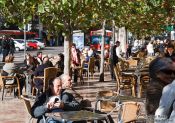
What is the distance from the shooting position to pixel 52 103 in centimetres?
772

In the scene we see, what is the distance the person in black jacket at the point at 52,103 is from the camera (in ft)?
25.4

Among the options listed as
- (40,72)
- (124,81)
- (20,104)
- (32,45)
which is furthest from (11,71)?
(32,45)

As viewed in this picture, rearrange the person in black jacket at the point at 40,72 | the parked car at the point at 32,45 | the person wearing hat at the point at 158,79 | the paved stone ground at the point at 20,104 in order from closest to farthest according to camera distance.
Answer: the person wearing hat at the point at 158,79
the paved stone ground at the point at 20,104
the person in black jacket at the point at 40,72
the parked car at the point at 32,45

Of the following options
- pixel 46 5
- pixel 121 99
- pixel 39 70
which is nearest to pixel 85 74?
pixel 39 70

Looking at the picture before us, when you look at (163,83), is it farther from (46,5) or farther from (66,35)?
(66,35)

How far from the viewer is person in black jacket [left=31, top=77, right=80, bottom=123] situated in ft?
25.4

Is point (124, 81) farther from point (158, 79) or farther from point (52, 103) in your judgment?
point (158, 79)

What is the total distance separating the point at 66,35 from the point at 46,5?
423 centimetres

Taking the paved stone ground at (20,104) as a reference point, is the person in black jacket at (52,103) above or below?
above

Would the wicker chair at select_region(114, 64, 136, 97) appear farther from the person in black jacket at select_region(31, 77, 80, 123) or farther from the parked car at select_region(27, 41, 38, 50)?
the parked car at select_region(27, 41, 38, 50)

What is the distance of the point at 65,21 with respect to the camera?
1409 cm

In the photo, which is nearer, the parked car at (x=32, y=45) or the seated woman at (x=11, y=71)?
the seated woman at (x=11, y=71)

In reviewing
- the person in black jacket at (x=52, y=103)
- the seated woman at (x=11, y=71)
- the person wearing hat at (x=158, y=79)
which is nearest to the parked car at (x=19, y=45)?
the seated woman at (x=11, y=71)

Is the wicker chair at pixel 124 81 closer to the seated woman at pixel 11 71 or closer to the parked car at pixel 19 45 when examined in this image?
the seated woman at pixel 11 71
